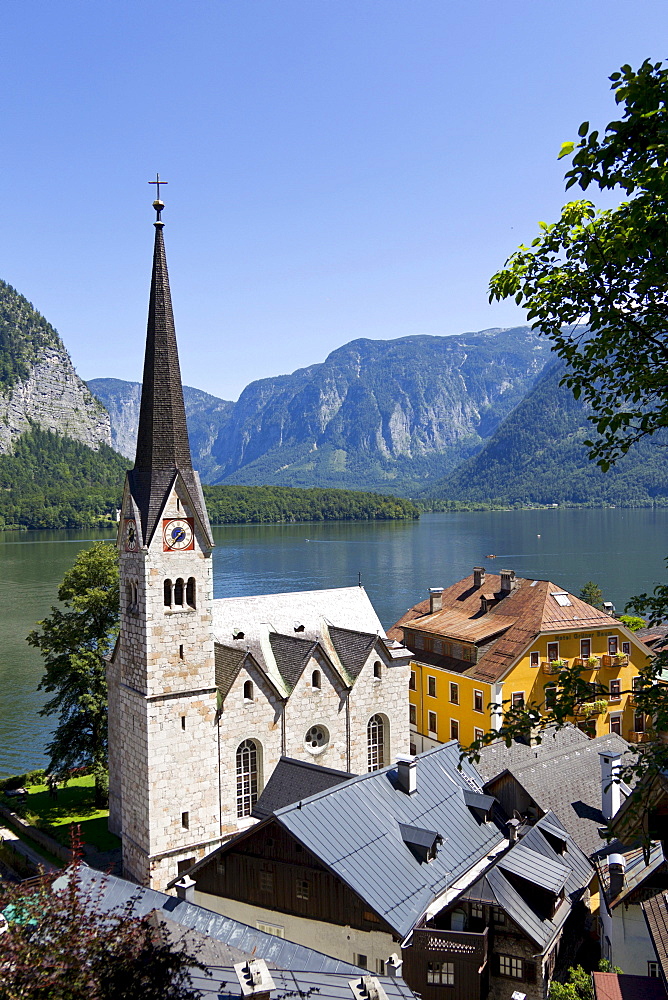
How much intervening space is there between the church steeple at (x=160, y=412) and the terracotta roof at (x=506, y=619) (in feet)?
61.8

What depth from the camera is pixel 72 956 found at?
893 centimetres

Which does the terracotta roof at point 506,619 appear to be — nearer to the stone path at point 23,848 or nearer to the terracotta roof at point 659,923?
the terracotta roof at point 659,923

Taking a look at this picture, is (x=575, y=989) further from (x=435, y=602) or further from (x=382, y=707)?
(x=435, y=602)

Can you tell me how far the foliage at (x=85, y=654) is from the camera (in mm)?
40500

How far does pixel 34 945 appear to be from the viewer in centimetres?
889

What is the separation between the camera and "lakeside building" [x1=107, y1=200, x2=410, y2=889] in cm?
2995

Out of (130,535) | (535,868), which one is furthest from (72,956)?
(130,535)

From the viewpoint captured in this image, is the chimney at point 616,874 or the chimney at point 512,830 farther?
the chimney at point 512,830

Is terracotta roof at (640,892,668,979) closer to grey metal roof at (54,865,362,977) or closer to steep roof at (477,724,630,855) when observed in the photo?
grey metal roof at (54,865,362,977)

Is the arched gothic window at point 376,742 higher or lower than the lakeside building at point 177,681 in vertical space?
lower

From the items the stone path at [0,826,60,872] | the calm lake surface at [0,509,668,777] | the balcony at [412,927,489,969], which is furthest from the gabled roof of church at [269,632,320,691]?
the calm lake surface at [0,509,668,777]

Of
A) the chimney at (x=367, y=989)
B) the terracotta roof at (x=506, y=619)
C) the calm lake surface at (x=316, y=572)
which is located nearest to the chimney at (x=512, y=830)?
the terracotta roof at (x=506, y=619)

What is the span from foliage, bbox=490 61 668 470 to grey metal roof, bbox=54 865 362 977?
519 inches

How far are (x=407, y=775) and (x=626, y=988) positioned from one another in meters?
9.30
